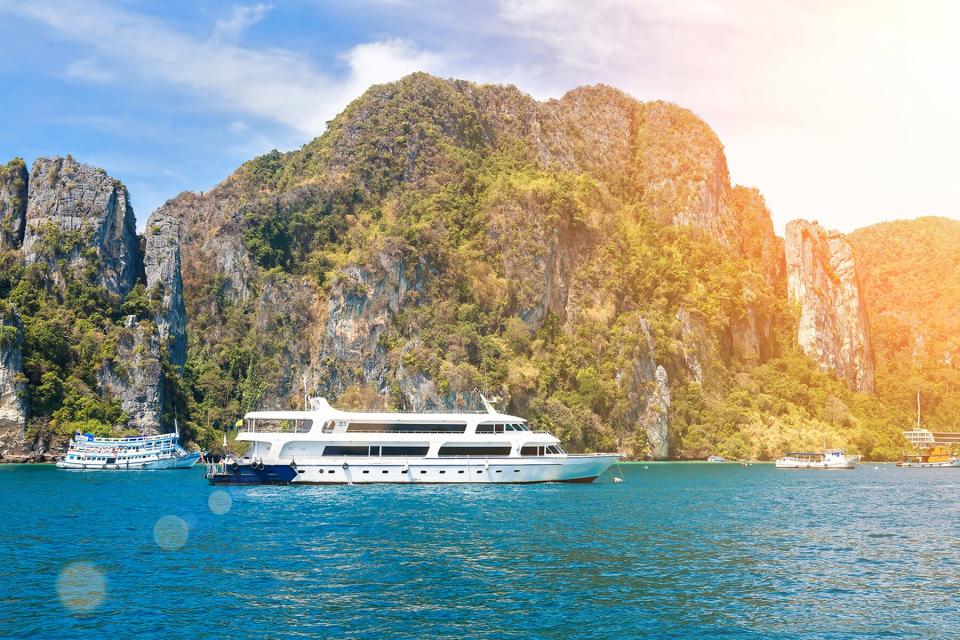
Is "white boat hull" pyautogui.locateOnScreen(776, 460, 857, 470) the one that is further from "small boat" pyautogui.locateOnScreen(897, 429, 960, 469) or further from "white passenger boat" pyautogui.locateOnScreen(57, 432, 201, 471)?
"white passenger boat" pyautogui.locateOnScreen(57, 432, 201, 471)

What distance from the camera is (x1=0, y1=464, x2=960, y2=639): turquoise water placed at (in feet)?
87.2

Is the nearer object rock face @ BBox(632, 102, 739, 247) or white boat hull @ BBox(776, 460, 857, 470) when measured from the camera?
white boat hull @ BBox(776, 460, 857, 470)

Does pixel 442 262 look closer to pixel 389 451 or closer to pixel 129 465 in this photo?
pixel 129 465

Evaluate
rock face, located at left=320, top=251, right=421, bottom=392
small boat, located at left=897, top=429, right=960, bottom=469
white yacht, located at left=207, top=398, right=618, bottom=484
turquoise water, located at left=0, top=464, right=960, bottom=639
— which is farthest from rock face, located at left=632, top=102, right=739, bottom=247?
turquoise water, located at left=0, top=464, right=960, bottom=639

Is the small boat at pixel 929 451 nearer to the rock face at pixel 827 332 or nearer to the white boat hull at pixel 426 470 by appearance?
the rock face at pixel 827 332

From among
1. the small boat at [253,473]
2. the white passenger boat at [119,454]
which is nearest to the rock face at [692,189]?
the white passenger boat at [119,454]

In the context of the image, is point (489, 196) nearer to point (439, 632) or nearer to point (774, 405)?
point (774, 405)

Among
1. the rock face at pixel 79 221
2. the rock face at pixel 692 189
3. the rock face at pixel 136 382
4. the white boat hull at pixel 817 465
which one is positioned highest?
the rock face at pixel 692 189

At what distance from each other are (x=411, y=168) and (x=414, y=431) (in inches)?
4011

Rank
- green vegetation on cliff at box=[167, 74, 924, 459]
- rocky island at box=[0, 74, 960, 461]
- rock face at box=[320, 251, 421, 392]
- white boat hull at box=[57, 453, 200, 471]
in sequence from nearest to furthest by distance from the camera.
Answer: white boat hull at box=[57, 453, 200, 471]
rocky island at box=[0, 74, 960, 461]
rock face at box=[320, 251, 421, 392]
green vegetation on cliff at box=[167, 74, 924, 459]

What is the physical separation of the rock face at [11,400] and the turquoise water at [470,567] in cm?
5232

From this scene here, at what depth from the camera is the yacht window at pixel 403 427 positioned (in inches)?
2835

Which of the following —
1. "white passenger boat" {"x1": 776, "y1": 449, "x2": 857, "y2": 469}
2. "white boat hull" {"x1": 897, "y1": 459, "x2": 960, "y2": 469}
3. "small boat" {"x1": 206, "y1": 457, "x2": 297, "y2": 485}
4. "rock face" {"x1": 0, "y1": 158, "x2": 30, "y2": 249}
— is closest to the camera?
"small boat" {"x1": 206, "y1": 457, "x2": 297, "y2": 485}

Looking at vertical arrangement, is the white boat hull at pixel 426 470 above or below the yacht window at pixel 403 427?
below
